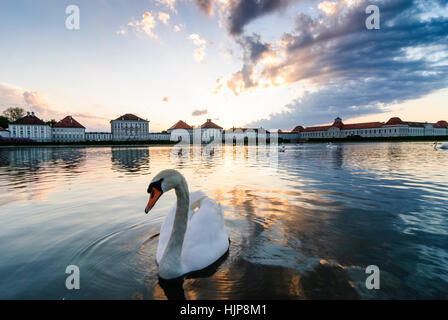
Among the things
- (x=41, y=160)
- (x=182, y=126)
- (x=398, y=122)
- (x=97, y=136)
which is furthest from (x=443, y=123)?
(x=41, y=160)

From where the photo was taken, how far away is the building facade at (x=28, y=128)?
93.1 metres

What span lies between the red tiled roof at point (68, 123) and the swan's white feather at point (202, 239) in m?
124

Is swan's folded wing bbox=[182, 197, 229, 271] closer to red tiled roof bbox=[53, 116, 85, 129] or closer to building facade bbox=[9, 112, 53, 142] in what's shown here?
building facade bbox=[9, 112, 53, 142]

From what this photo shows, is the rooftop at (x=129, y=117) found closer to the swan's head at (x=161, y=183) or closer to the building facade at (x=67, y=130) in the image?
the building facade at (x=67, y=130)

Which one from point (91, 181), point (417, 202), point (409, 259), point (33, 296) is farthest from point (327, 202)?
point (91, 181)

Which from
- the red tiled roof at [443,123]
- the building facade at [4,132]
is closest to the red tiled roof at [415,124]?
the red tiled roof at [443,123]

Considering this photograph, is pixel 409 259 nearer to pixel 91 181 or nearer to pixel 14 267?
pixel 14 267

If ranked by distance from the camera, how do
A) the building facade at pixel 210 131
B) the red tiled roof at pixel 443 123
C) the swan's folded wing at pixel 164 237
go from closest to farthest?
the swan's folded wing at pixel 164 237 → the building facade at pixel 210 131 → the red tiled roof at pixel 443 123

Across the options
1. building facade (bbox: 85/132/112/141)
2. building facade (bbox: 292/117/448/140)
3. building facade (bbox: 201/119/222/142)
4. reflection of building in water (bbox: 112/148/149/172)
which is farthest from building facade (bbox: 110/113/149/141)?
building facade (bbox: 292/117/448/140)

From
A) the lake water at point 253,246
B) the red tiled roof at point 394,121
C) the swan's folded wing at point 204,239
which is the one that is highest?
the red tiled roof at point 394,121

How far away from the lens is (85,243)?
435 centimetres

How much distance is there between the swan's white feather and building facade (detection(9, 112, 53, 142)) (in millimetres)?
118485

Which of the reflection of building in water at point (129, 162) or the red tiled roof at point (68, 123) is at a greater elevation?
the red tiled roof at point (68, 123)

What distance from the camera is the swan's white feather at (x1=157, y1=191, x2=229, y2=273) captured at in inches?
130
